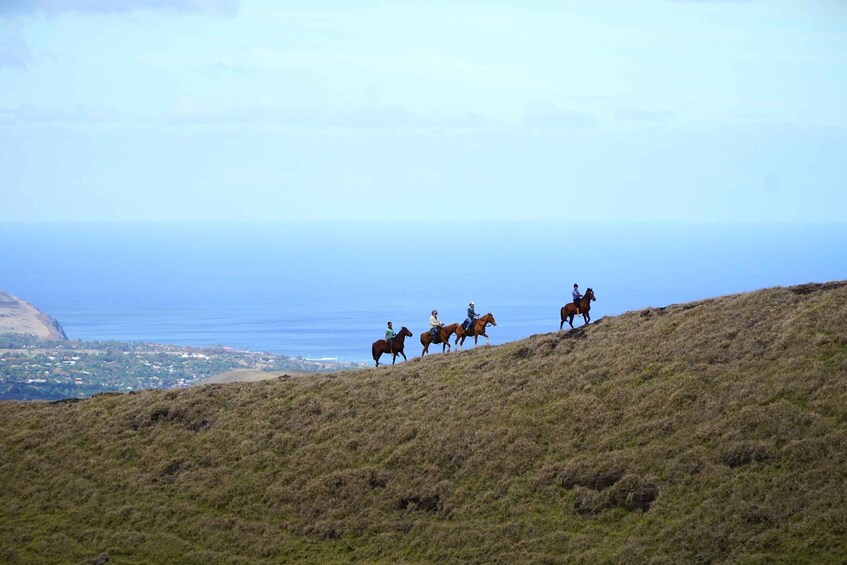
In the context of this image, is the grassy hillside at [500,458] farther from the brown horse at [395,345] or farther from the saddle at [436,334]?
the saddle at [436,334]

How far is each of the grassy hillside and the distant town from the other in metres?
90.6

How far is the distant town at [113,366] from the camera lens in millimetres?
136125

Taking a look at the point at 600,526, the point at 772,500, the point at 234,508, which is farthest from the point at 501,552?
the point at 234,508

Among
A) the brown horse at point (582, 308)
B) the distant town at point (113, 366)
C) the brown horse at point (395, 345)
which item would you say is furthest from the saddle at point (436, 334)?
the distant town at point (113, 366)

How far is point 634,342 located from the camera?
3741 cm

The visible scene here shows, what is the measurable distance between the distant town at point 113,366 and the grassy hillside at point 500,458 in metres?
90.6

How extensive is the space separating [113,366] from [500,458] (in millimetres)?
141048

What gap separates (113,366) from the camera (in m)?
161

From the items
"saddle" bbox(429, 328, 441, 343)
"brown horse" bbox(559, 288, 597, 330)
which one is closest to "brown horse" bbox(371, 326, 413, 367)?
"saddle" bbox(429, 328, 441, 343)

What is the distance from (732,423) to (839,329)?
646 cm

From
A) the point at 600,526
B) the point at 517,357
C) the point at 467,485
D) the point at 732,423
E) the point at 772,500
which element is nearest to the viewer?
the point at 772,500

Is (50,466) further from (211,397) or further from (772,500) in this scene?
(772,500)

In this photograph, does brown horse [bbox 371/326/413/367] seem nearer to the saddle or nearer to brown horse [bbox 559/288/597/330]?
the saddle

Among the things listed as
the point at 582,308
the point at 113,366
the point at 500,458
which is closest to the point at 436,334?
the point at 582,308
